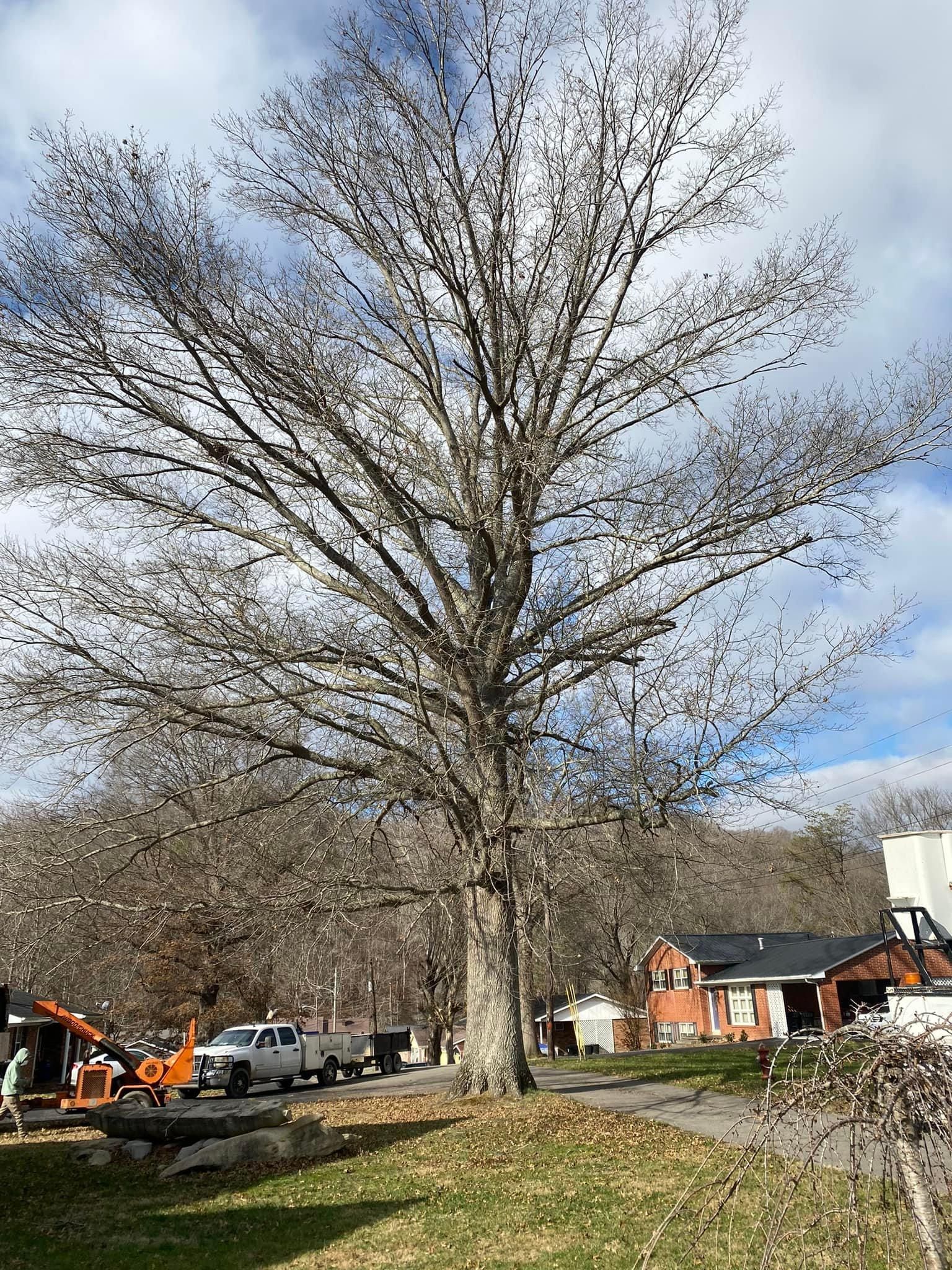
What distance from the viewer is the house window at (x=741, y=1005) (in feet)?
115

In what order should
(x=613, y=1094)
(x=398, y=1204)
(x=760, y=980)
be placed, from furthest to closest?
(x=760, y=980) → (x=613, y=1094) → (x=398, y=1204)

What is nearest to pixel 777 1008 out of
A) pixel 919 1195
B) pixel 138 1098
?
pixel 138 1098

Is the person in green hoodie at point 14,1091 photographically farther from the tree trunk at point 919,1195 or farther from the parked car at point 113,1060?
the tree trunk at point 919,1195

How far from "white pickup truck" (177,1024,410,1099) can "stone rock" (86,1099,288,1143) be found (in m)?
6.10

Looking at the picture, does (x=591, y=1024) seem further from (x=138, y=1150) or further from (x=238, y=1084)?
(x=138, y=1150)

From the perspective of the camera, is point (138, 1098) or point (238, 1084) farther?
point (238, 1084)

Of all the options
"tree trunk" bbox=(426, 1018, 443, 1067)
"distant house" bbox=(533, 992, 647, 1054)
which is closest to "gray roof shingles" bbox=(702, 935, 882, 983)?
"distant house" bbox=(533, 992, 647, 1054)

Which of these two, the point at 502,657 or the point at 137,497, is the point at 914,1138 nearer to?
the point at 502,657

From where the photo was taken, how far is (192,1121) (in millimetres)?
11000

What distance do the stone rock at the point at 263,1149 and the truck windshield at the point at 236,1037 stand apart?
38.9 feet

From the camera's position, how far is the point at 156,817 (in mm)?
13062

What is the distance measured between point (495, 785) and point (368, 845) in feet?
6.93

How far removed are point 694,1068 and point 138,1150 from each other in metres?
11.2

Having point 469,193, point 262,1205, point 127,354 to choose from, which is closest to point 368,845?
point 262,1205
